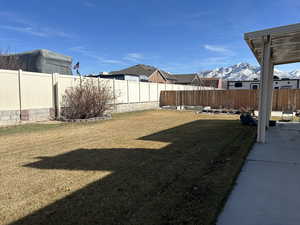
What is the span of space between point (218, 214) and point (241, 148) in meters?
3.22

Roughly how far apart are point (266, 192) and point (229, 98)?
1637 cm

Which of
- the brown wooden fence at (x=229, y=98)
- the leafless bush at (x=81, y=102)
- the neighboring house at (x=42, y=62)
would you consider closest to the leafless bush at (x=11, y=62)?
the neighboring house at (x=42, y=62)

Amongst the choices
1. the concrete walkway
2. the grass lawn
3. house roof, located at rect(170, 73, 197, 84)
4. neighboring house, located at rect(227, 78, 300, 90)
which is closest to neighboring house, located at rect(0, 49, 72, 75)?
the grass lawn

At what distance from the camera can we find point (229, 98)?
59.3 ft

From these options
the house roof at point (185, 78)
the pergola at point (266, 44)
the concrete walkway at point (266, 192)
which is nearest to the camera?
the concrete walkway at point (266, 192)

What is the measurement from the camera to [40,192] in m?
2.87

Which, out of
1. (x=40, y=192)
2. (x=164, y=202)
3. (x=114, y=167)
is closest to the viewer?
(x=164, y=202)

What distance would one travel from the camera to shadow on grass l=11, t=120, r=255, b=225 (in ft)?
7.41

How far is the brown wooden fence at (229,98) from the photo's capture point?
15477 mm

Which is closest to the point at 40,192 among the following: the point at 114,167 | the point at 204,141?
the point at 114,167

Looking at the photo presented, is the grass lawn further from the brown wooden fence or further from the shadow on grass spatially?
the brown wooden fence

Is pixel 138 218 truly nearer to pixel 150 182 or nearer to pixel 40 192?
pixel 150 182

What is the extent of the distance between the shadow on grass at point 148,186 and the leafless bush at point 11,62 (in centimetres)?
1244

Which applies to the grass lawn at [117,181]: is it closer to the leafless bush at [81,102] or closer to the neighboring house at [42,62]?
the leafless bush at [81,102]
